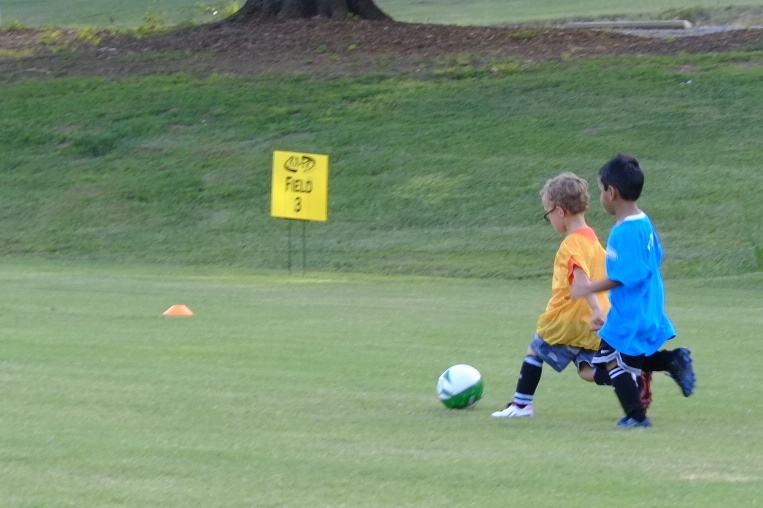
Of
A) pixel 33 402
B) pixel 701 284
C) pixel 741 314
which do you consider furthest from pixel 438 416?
pixel 701 284

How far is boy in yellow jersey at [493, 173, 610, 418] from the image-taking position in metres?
8.34

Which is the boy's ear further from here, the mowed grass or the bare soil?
the bare soil

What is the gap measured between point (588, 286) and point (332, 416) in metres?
1.52

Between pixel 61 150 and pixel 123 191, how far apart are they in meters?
3.23

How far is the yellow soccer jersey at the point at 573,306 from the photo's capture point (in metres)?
8.34

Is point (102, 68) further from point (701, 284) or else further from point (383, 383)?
point (383, 383)

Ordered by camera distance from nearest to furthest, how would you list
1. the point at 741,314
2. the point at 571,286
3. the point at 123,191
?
the point at 571,286
the point at 741,314
the point at 123,191

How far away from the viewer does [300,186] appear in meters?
20.9

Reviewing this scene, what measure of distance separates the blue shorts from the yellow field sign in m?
12.3

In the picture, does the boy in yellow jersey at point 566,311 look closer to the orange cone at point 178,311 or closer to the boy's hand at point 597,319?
the boy's hand at point 597,319

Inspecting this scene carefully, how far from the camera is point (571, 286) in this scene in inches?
324

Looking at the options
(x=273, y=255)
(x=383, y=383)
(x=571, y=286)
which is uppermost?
(x=571, y=286)

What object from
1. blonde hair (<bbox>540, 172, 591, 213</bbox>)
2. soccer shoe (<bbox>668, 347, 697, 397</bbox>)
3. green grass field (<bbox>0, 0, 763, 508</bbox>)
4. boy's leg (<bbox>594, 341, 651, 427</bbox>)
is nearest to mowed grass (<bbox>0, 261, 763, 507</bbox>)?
green grass field (<bbox>0, 0, 763, 508</bbox>)

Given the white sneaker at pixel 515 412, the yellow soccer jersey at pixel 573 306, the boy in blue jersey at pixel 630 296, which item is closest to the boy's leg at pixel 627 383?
the boy in blue jersey at pixel 630 296
